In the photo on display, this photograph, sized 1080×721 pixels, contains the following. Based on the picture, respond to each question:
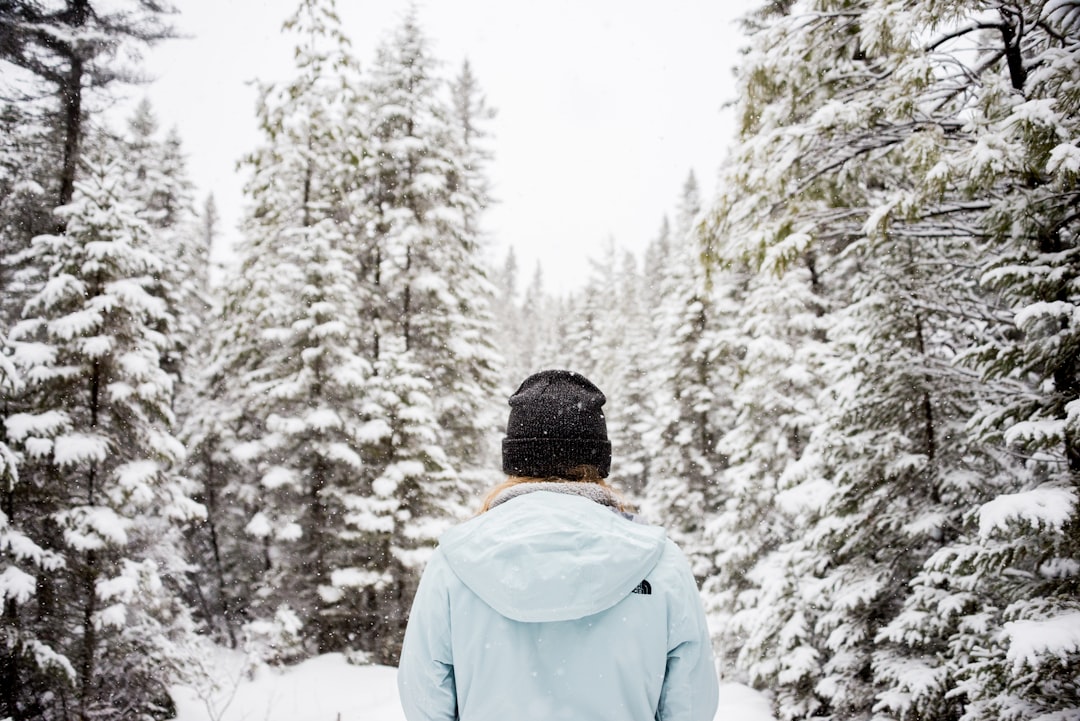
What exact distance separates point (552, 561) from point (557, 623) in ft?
0.78

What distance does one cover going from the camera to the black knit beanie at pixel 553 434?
227 cm

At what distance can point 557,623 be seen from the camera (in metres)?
1.84

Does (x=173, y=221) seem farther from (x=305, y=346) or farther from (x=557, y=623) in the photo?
(x=557, y=623)

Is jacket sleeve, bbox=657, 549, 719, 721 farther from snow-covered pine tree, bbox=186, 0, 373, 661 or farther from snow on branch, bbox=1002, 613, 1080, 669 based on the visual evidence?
snow-covered pine tree, bbox=186, 0, 373, 661

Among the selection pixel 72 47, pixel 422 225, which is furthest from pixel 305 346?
pixel 72 47

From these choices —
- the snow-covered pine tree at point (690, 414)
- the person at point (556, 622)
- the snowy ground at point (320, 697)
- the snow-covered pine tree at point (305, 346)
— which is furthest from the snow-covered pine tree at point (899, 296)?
the snow-covered pine tree at point (305, 346)

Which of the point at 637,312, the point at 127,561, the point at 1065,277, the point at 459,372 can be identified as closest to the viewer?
the point at 1065,277

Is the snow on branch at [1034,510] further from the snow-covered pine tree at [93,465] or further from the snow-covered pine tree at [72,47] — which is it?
the snow-covered pine tree at [72,47]

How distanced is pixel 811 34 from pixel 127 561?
1337 cm

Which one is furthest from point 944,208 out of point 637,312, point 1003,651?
point 637,312

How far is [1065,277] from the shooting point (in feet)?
15.3

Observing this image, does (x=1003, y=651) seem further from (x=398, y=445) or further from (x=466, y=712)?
(x=398, y=445)

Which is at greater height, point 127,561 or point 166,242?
point 166,242

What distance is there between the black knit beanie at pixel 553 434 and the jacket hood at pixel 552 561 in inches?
13.3
